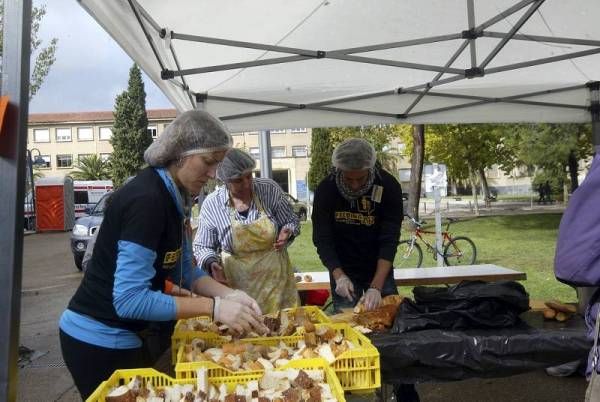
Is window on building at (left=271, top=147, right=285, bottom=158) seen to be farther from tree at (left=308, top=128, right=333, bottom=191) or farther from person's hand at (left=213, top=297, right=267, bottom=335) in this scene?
person's hand at (left=213, top=297, right=267, bottom=335)

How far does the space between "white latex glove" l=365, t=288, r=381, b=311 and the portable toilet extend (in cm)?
2144

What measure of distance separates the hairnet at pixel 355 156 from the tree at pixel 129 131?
4582cm

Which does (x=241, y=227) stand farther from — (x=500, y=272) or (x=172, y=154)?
(x=500, y=272)

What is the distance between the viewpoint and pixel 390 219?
3.37 m

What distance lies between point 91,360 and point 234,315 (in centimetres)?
56

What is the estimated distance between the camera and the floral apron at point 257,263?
3.24 metres

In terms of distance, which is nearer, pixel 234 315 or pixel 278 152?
pixel 234 315

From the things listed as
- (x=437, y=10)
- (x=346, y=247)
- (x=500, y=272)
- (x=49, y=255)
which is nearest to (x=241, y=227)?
(x=346, y=247)

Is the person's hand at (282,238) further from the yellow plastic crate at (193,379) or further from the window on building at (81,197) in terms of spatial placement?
the window on building at (81,197)

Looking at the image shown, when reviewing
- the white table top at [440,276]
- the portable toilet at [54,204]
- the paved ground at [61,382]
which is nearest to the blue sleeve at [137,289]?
the paved ground at [61,382]

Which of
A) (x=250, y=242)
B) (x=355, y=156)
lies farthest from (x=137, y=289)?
(x=355, y=156)

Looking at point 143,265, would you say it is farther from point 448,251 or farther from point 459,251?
point 448,251

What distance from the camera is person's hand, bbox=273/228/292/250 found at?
332 centimetres

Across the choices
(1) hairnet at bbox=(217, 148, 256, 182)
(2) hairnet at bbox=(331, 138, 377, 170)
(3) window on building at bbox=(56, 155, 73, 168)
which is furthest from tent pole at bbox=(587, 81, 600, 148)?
(3) window on building at bbox=(56, 155, 73, 168)
